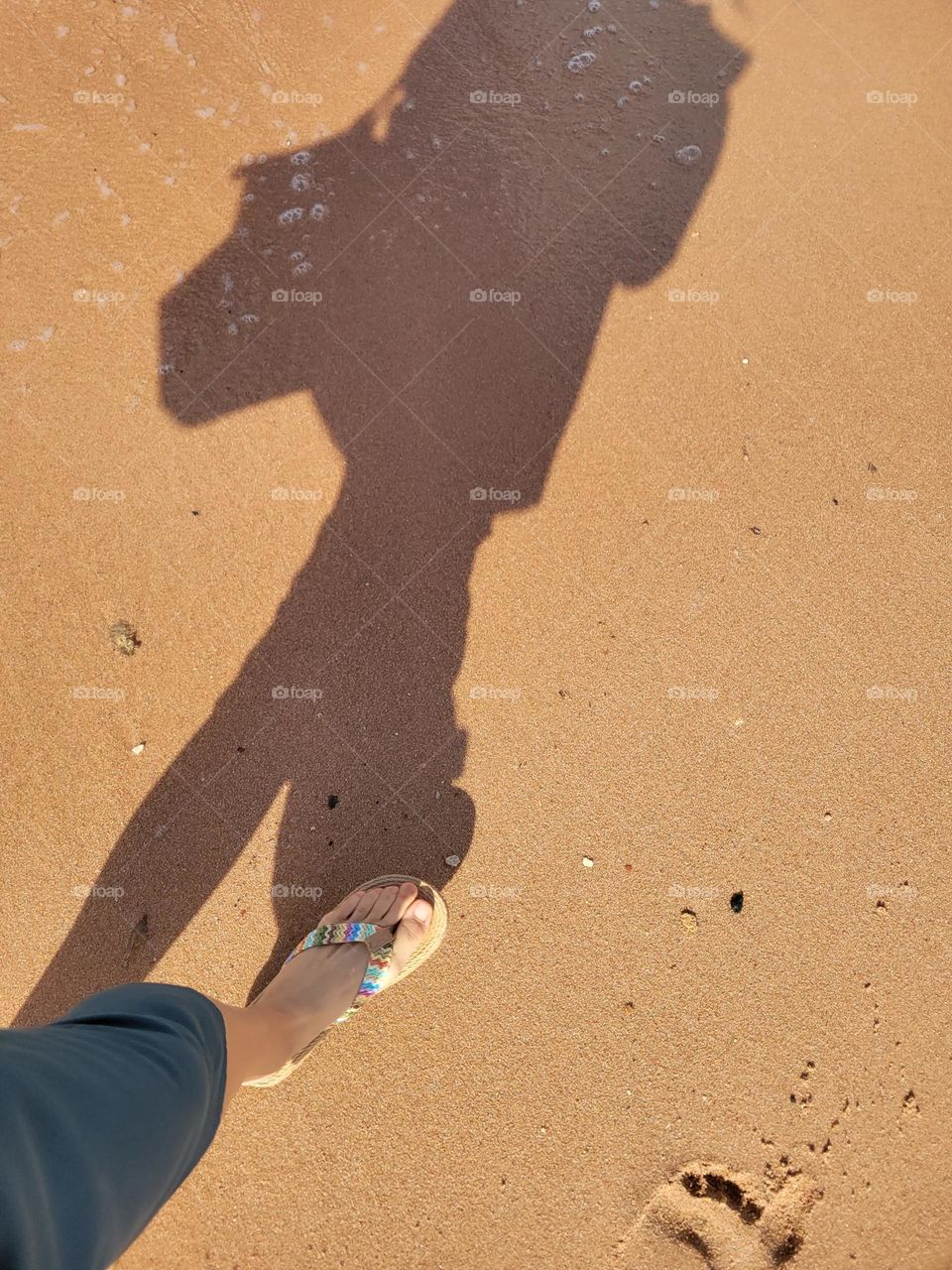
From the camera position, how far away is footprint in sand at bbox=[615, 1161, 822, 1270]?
2.54 m

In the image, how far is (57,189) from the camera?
9.46ft

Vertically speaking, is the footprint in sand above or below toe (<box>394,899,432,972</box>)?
below

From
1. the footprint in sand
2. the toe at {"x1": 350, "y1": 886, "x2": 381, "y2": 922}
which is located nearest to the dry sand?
the footprint in sand

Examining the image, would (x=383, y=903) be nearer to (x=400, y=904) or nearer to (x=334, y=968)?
(x=400, y=904)

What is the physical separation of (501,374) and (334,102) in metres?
1.33

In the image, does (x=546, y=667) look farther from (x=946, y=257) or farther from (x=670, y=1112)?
(x=946, y=257)

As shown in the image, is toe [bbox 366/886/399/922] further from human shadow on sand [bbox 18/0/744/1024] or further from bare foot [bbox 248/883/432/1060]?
human shadow on sand [bbox 18/0/744/1024]

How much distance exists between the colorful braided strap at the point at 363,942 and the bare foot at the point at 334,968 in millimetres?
19

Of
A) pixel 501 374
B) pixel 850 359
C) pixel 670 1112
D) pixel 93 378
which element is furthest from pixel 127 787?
pixel 850 359

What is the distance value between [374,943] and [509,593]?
1.37 meters

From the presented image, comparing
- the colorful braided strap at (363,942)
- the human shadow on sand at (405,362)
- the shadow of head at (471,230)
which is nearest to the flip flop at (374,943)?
the colorful braided strap at (363,942)

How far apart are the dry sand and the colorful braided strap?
0.48 feet

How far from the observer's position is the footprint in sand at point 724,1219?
2.54 meters

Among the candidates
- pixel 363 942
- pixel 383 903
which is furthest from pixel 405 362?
pixel 363 942
